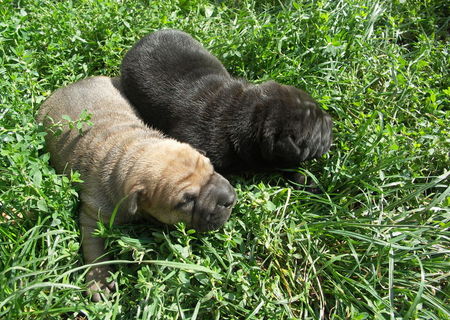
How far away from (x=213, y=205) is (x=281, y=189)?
3.08 feet

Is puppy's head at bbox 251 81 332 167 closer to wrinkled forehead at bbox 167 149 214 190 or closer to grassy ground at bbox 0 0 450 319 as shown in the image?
grassy ground at bbox 0 0 450 319

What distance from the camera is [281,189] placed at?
4801 millimetres

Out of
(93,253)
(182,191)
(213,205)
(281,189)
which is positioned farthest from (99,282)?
(281,189)

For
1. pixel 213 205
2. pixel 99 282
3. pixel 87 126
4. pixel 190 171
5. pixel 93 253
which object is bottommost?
pixel 99 282

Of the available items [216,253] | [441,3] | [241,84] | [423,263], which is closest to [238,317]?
[216,253]

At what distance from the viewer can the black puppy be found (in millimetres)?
4992

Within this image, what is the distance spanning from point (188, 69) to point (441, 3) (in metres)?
3.90

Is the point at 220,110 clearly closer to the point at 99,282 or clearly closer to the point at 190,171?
the point at 190,171

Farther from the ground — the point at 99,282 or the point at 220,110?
the point at 220,110

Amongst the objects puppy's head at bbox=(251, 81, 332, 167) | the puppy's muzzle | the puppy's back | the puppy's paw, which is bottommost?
the puppy's paw

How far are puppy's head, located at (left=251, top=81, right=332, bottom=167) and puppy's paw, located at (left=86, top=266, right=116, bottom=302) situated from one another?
2.11 metres

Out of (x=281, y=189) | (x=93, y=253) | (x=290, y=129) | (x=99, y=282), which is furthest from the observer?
(x=290, y=129)

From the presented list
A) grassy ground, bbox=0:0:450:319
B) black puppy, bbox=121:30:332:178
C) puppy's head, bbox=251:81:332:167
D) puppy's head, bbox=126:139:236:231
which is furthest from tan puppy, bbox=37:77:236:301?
puppy's head, bbox=251:81:332:167

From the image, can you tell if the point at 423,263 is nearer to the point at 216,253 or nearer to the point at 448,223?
the point at 448,223
